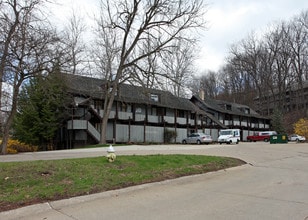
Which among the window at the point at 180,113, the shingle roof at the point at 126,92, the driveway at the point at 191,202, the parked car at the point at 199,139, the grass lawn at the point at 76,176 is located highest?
the shingle roof at the point at 126,92

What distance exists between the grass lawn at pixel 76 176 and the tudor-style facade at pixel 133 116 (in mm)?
14689

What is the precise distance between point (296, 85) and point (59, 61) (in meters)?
68.4

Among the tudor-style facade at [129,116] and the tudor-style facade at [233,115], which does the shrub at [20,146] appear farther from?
the tudor-style facade at [233,115]

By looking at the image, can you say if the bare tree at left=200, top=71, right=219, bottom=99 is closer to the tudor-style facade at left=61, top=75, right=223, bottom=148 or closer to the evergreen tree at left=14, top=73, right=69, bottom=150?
the tudor-style facade at left=61, top=75, right=223, bottom=148

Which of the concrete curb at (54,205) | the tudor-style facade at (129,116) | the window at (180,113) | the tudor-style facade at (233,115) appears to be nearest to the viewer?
the concrete curb at (54,205)

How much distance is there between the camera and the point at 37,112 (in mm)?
34125

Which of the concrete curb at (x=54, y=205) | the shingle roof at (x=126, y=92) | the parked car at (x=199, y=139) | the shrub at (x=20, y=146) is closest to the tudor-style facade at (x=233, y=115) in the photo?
the shingle roof at (x=126, y=92)

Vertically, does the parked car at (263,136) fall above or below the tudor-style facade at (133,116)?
below

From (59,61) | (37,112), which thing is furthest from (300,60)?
(59,61)

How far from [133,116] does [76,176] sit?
33.9 m

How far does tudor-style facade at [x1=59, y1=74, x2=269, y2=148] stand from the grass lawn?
1469 cm

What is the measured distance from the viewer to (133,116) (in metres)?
43.0

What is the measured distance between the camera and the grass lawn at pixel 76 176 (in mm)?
7398

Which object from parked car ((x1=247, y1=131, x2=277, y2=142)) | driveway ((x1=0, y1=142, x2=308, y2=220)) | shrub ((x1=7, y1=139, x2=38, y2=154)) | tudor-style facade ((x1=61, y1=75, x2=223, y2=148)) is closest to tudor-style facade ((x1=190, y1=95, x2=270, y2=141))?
parked car ((x1=247, y1=131, x2=277, y2=142))
